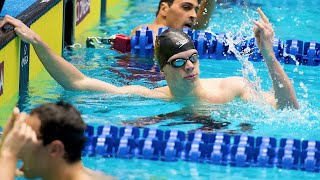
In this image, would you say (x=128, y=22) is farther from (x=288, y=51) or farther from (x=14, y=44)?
(x=14, y=44)

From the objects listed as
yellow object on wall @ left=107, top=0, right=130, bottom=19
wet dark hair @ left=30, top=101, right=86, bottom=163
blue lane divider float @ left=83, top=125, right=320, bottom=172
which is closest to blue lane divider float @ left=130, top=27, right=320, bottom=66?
yellow object on wall @ left=107, top=0, right=130, bottom=19

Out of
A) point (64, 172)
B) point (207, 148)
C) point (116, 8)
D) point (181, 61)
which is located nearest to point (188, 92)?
point (181, 61)

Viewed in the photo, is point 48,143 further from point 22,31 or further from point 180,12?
point 180,12

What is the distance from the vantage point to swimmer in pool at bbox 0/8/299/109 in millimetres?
5438

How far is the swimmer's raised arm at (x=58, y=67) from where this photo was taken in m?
5.45

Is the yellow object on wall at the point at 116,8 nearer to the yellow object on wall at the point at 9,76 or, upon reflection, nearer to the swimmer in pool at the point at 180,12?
the swimmer in pool at the point at 180,12

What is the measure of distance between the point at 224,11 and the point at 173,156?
497 centimetres

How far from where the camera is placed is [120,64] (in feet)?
24.2

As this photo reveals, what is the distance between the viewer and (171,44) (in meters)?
5.53

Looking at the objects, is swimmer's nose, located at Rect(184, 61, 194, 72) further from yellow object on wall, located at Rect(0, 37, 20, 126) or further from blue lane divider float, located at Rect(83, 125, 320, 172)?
yellow object on wall, located at Rect(0, 37, 20, 126)

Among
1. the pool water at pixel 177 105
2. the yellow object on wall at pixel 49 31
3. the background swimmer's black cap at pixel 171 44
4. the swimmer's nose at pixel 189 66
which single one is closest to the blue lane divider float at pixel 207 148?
the pool water at pixel 177 105

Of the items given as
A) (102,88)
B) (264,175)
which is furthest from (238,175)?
(102,88)

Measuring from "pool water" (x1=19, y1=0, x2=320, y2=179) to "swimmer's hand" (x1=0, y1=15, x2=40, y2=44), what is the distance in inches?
22.2

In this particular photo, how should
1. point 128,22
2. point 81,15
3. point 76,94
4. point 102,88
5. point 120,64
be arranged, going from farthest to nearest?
1. point 128,22
2. point 81,15
3. point 120,64
4. point 76,94
5. point 102,88
